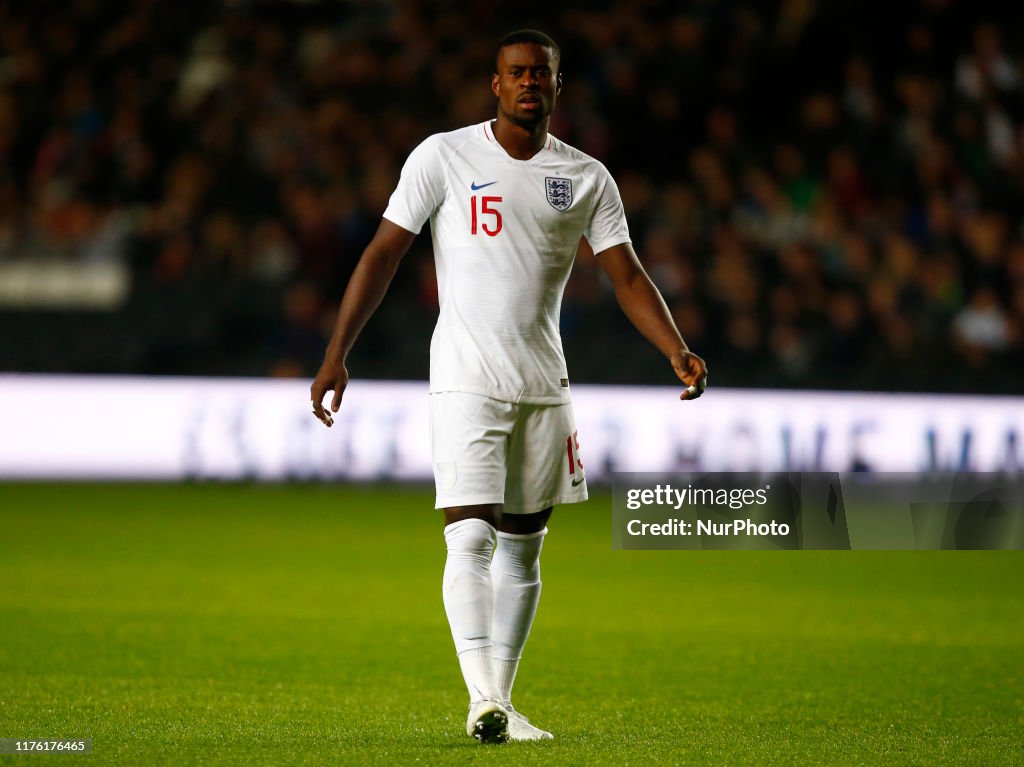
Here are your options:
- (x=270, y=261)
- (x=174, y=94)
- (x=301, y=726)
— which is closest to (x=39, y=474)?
(x=270, y=261)

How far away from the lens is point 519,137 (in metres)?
5.03

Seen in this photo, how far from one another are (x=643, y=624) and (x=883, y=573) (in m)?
2.73

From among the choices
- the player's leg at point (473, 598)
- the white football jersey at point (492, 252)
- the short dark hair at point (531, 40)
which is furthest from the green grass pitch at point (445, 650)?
the short dark hair at point (531, 40)

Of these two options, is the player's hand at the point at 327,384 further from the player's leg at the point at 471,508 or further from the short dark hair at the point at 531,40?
the short dark hair at the point at 531,40

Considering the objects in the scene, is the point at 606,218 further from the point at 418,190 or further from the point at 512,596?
the point at 512,596

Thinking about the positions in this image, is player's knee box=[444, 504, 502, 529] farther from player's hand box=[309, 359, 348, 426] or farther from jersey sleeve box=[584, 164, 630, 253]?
jersey sleeve box=[584, 164, 630, 253]

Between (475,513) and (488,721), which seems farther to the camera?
(475,513)

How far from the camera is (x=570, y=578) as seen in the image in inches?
370

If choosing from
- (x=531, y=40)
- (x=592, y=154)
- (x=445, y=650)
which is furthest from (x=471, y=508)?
(x=592, y=154)

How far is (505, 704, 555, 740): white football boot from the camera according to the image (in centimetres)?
489

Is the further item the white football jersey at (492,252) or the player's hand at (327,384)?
the white football jersey at (492,252)

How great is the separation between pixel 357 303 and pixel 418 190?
1.32 feet

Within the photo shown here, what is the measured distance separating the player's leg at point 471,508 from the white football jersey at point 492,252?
3.7 inches

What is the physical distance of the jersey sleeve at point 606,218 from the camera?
5195 millimetres
